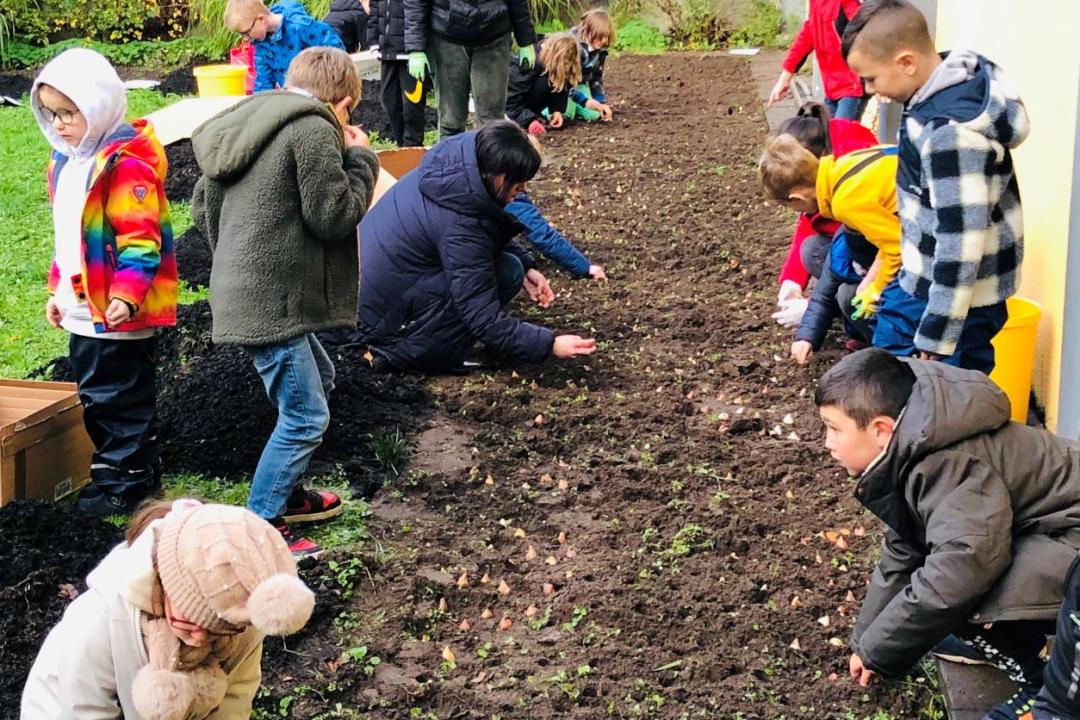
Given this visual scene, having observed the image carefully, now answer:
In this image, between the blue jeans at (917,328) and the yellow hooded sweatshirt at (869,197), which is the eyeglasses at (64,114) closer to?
the yellow hooded sweatshirt at (869,197)

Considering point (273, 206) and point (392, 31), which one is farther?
point (392, 31)

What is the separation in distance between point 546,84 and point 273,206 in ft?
24.4

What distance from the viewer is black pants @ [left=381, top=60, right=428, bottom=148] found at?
9.49 metres

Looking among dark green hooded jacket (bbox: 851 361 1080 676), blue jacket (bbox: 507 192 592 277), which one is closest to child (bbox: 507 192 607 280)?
blue jacket (bbox: 507 192 592 277)

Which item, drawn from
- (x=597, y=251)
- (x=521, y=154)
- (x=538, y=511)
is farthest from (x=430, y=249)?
(x=597, y=251)

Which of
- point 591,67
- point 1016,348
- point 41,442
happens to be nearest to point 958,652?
point 1016,348

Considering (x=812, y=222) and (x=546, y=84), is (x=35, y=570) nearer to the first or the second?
(x=812, y=222)

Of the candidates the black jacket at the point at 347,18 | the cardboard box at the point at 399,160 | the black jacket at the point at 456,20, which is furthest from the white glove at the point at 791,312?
the black jacket at the point at 347,18

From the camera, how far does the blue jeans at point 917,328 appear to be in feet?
13.9

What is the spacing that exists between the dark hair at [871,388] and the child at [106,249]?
2.55 metres

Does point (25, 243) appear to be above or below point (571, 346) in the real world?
below

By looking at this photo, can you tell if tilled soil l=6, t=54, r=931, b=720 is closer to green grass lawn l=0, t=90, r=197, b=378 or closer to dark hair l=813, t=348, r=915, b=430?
green grass lawn l=0, t=90, r=197, b=378

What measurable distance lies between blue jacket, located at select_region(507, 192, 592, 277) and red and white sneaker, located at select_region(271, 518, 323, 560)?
249 cm

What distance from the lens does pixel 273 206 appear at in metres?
4.20
